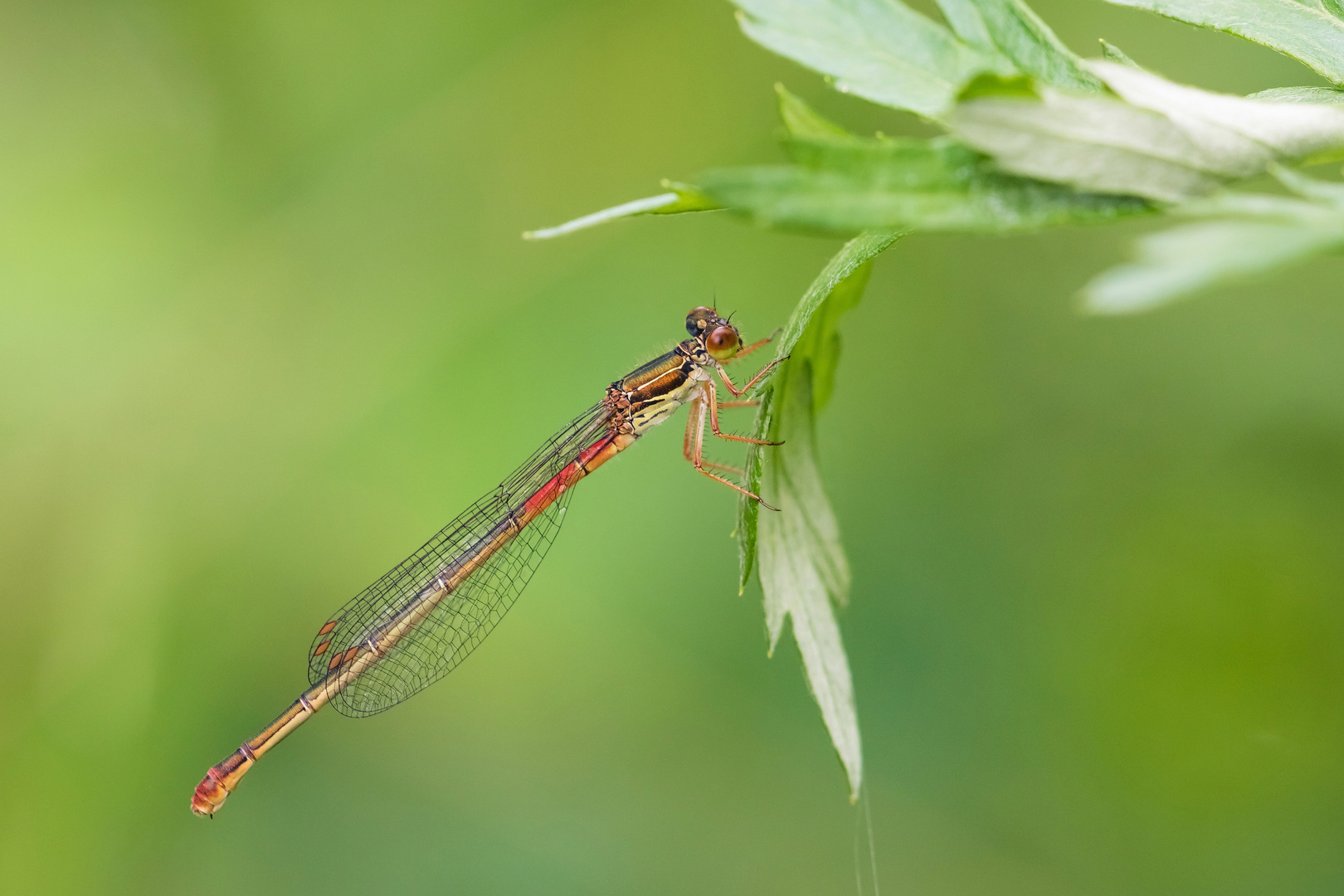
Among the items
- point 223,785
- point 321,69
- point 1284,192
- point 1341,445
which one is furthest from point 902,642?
point 321,69

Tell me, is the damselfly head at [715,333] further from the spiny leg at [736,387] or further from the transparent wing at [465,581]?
the transparent wing at [465,581]

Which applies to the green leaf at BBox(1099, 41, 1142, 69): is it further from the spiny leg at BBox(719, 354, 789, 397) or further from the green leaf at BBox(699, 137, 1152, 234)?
the spiny leg at BBox(719, 354, 789, 397)

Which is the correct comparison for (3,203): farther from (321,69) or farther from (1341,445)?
(1341,445)

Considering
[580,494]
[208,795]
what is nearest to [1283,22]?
[580,494]

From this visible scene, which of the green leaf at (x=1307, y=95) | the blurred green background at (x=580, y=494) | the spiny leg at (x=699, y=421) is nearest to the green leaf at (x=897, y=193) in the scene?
the green leaf at (x=1307, y=95)

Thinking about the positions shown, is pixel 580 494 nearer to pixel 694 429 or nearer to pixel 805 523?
pixel 694 429

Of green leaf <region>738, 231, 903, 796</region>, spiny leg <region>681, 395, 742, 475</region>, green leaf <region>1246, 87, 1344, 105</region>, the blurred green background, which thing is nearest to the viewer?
green leaf <region>1246, 87, 1344, 105</region>

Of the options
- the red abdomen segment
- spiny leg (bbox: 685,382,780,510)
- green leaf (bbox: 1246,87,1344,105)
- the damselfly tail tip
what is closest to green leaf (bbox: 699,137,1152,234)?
green leaf (bbox: 1246,87,1344,105)
